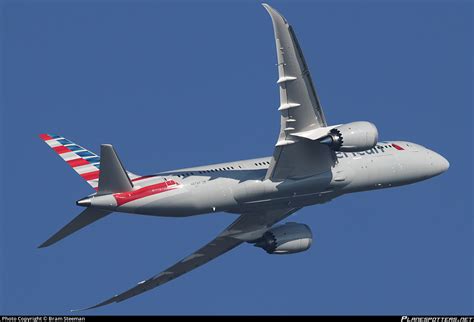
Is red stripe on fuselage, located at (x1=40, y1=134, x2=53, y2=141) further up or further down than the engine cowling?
further up

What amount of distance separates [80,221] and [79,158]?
459cm

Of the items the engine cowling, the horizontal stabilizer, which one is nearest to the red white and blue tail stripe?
the horizontal stabilizer

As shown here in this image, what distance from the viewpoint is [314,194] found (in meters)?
68.9

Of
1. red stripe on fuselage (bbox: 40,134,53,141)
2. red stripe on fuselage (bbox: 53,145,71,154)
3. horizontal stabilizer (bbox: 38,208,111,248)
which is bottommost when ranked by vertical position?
horizontal stabilizer (bbox: 38,208,111,248)

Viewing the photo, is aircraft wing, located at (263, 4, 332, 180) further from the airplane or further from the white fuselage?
the white fuselage

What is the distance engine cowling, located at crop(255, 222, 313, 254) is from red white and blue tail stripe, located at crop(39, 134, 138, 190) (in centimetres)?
1086

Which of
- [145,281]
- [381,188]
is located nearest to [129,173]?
[145,281]

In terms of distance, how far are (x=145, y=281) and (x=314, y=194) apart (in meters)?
13.1

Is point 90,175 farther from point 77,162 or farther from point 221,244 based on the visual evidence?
point 221,244

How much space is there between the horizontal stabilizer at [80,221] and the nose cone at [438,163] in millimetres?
21416

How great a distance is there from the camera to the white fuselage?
6438 centimetres

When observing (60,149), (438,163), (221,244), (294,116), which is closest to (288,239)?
(221,244)

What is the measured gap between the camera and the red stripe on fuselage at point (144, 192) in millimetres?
63031

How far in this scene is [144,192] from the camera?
63.9m
